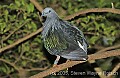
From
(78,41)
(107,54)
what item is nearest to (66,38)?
(78,41)

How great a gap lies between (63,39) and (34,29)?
1.16m

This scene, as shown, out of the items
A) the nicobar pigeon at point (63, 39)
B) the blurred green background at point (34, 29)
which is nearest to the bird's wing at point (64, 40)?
the nicobar pigeon at point (63, 39)

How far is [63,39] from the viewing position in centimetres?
262

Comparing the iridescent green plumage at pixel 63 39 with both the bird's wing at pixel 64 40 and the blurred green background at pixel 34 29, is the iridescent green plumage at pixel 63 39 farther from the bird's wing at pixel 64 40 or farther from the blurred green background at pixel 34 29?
the blurred green background at pixel 34 29

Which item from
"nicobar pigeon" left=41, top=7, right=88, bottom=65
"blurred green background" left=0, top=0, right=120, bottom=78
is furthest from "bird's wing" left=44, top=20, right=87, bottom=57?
"blurred green background" left=0, top=0, right=120, bottom=78

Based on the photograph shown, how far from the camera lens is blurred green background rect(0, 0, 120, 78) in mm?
3654

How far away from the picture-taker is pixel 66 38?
2605 millimetres

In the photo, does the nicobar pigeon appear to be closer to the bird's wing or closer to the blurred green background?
the bird's wing

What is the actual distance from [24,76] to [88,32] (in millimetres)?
924

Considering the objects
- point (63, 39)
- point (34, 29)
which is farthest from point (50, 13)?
point (34, 29)

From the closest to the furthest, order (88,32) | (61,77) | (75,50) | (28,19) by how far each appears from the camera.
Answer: (75,50) → (28,19) → (88,32) → (61,77)

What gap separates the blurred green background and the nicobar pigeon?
32.0 inches

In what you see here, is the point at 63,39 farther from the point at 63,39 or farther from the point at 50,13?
the point at 50,13

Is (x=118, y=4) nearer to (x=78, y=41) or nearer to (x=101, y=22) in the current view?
(x=101, y=22)
